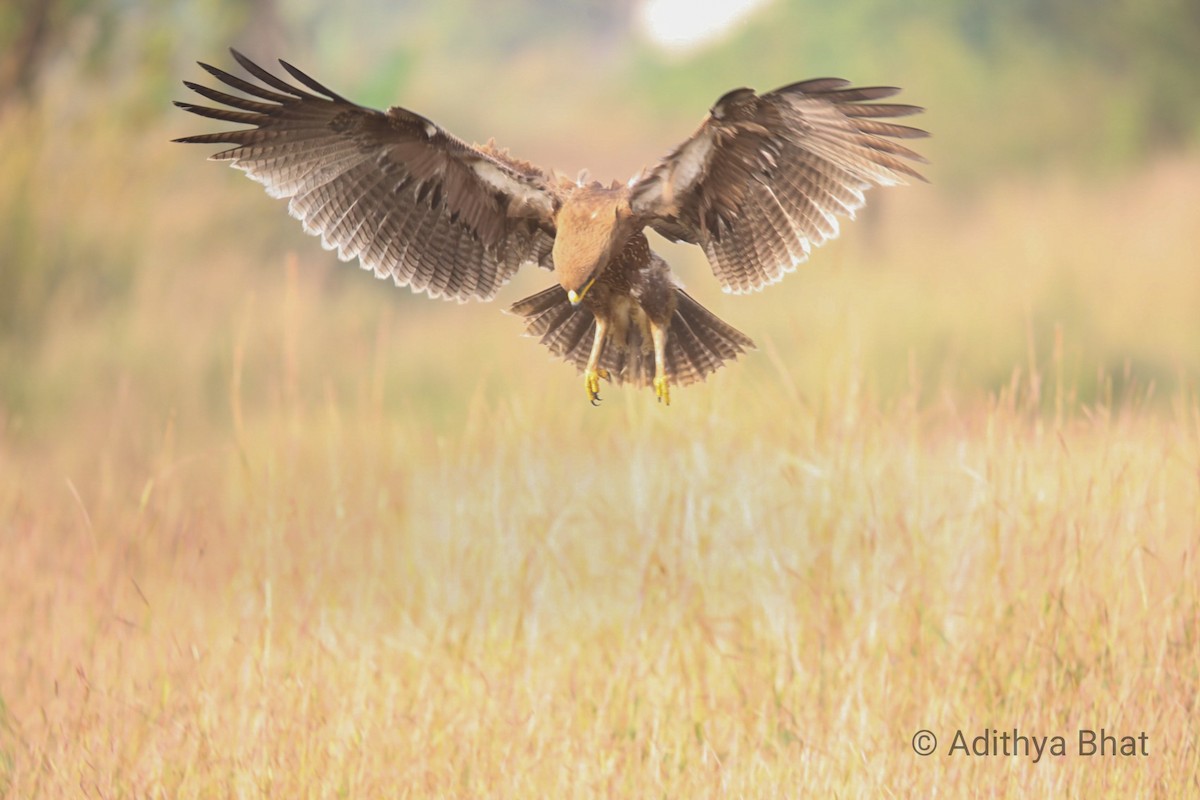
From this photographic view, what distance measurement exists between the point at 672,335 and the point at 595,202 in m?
1.02

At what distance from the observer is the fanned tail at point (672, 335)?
5.48 metres

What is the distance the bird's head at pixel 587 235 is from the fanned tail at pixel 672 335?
2.56 feet

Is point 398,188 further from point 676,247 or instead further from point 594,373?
point 676,247

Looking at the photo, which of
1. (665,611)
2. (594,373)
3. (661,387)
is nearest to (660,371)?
(661,387)

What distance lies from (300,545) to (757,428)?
209 cm

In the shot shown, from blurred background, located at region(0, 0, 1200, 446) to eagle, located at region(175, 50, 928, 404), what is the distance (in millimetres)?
437

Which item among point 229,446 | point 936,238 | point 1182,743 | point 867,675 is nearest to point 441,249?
point 229,446

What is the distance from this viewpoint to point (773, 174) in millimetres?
5250

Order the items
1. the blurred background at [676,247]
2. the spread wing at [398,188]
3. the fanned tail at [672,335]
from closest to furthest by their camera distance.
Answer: the spread wing at [398,188] → the fanned tail at [672,335] → the blurred background at [676,247]

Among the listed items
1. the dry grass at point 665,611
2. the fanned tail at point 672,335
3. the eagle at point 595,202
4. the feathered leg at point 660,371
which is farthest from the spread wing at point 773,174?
the dry grass at point 665,611

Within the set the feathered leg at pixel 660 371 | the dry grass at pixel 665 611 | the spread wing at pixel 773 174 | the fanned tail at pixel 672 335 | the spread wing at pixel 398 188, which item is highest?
the spread wing at pixel 773 174

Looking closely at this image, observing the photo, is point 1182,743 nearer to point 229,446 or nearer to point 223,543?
point 229,446

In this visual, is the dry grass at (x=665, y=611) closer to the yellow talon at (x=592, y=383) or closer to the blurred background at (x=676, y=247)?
the blurred background at (x=676, y=247)

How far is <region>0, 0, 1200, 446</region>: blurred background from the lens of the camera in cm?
1066
